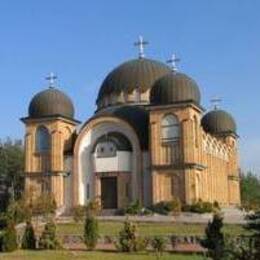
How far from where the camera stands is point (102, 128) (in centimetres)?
5525

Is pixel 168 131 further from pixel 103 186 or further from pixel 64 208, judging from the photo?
pixel 64 208

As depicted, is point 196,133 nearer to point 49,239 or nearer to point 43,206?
point 43,206

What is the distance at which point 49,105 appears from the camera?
5759cm

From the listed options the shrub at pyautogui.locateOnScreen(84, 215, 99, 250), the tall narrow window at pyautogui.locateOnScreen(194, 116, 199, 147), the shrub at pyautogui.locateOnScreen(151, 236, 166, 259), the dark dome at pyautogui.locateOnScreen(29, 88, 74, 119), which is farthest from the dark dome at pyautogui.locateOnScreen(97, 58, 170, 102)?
the shrub at pyautogui.locateOnScreen(151, 236, 166, 259)

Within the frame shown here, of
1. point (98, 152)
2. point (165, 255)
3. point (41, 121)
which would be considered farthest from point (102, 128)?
point (165, 255)

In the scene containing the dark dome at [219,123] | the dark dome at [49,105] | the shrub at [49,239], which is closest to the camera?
the shrub at [49,239]

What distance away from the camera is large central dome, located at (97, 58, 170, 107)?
6070 centimetres

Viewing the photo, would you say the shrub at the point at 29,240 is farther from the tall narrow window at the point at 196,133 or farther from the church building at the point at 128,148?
the tall narrow window at the point at 196,133

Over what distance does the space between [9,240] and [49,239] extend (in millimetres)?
1940

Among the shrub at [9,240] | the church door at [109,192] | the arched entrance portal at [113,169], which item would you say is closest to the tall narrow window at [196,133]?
the arched entrance portal at [113,169]

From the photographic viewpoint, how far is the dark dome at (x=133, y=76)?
61.0 m

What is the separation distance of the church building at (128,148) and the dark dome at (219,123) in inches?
349

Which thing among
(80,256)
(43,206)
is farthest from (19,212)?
(80,256)

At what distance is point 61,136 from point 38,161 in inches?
123
